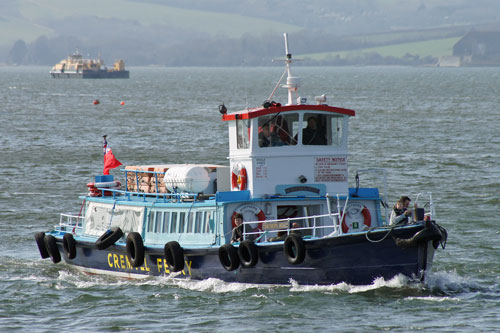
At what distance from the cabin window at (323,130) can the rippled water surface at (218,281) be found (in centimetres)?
400

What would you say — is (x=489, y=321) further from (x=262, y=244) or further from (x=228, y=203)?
(x=228, y=203)

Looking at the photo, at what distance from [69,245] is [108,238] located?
198 centimetres

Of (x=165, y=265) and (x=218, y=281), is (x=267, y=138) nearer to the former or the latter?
(x=218, y=281)

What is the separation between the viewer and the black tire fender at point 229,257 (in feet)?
70.5

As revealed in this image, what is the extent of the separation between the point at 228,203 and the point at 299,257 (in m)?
2.68

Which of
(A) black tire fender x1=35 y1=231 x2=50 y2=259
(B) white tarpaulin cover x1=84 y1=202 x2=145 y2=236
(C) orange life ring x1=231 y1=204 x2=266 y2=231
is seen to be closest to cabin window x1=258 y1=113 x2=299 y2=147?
(C) orange life ring x1=231 y1=204 x2=266 y2=231

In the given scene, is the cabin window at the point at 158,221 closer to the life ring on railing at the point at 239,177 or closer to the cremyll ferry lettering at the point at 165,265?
the cremyll ferry lettering at the point at 165,265

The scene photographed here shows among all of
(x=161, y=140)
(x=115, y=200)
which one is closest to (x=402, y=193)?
(x=115, y=200)

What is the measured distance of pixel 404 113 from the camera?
275 ft

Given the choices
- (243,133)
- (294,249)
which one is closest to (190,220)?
(243,133)

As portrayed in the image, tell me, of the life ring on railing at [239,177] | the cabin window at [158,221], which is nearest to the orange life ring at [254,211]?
the life ring on railing at [239,177]

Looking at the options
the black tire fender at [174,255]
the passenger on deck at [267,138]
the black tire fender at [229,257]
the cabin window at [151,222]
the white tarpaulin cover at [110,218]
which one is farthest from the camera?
the white tarpaulin cover at [110,218]

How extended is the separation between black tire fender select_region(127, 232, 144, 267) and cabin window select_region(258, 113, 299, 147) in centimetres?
410

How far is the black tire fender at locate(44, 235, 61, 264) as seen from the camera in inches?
1030
